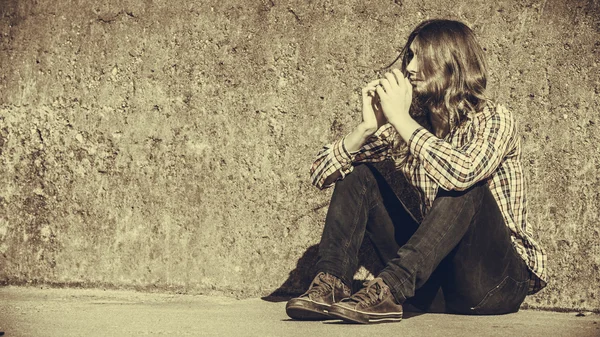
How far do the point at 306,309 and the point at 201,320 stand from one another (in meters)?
0.45

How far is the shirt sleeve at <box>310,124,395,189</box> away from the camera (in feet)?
10.6

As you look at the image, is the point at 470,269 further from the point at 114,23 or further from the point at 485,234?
the point at 114,23

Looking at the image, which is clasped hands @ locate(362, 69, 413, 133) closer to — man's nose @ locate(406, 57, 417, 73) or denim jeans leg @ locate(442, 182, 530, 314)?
man's nose @ locate(406, 57, 417, 73)

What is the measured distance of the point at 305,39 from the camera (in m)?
3.73

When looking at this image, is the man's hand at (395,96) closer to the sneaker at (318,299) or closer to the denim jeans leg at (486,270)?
the denim jeans leg at (486,270)

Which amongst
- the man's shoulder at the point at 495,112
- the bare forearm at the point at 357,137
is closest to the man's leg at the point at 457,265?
the man's shoulder at the point at 495,112

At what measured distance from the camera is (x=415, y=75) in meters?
3.27

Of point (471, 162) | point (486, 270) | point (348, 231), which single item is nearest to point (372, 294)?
point (348, 231)

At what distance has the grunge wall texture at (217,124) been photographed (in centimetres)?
351

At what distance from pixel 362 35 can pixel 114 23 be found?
4.28ft

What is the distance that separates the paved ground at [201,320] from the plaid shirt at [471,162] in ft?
1.04

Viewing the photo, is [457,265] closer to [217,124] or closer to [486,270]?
[486,270]

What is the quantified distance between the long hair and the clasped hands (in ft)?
0.39

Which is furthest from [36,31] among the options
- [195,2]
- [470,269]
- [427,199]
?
[470,269]
